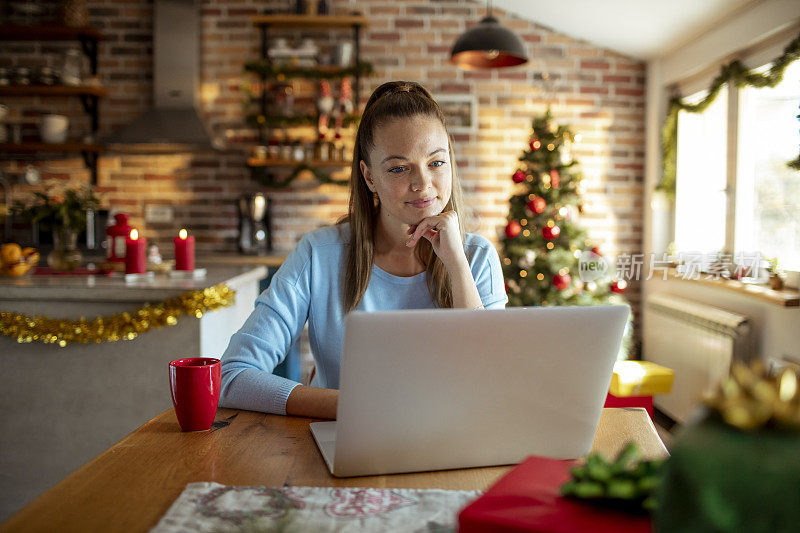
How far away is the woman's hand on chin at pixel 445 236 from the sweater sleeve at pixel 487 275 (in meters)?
0.14

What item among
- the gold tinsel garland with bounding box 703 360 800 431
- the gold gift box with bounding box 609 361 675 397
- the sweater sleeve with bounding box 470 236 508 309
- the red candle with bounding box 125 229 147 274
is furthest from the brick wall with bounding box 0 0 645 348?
the gold tinsel garland with bounding box 703 360 800 431

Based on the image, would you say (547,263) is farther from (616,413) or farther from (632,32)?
(616,413)

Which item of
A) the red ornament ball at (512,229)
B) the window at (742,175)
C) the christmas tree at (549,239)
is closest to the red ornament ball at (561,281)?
the christmas tree at (549,239)

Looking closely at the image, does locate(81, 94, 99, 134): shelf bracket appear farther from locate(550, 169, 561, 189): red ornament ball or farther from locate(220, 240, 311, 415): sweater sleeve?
locate(220, 240, 311, 415): sweater sleeve

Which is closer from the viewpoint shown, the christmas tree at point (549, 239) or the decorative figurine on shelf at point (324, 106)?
the christmas tree at point (549, 239)

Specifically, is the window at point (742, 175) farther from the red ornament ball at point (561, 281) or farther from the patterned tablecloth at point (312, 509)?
the patterned tablecloth at point (312, 509)

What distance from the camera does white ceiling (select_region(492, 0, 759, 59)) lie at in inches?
126

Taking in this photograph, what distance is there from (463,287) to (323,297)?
327 mm

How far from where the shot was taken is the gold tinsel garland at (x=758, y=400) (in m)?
0.42

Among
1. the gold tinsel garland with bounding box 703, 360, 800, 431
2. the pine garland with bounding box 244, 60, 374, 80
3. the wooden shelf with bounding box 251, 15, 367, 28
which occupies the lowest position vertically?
the gold tinsel garland with bounding box 703, 360, 800, 431

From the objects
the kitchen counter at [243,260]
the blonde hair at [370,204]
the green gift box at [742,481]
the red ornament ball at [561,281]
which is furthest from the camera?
the kitchen counter at [243,260]

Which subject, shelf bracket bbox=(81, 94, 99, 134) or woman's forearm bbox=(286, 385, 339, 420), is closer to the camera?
woman's forearm bbox=(286, 385, 339, 420)

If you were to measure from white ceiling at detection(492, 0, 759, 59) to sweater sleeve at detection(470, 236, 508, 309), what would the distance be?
229cm

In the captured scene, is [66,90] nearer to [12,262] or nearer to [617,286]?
[12,262]
